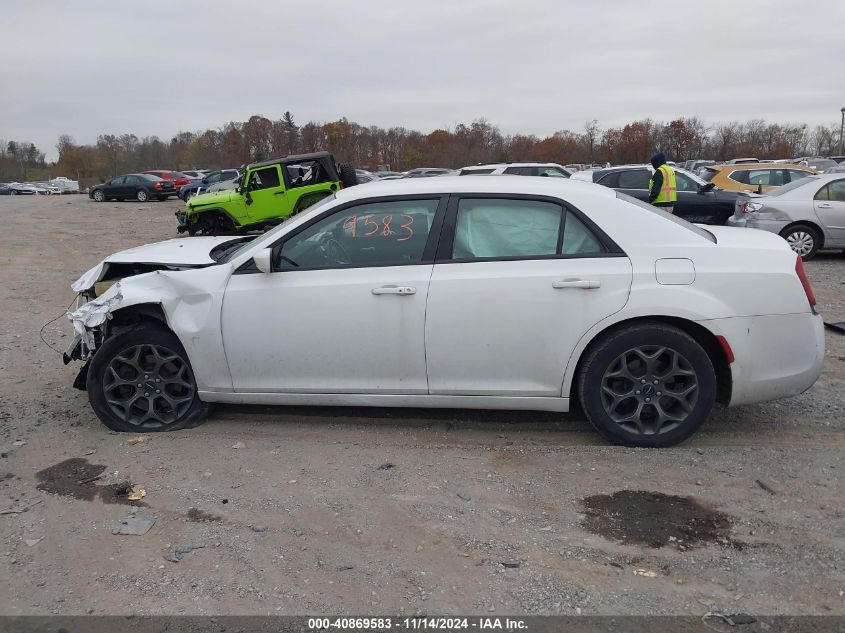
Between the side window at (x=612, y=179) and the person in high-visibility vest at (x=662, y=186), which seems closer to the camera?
the person in high-visibility vest at (x=662, y=186)

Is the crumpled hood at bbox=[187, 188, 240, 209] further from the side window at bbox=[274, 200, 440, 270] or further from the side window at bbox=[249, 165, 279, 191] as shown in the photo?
the side window at bbox=[274, 200, 440, 270]

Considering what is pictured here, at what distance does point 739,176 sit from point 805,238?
18.0 ft

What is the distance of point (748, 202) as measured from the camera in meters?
11.4

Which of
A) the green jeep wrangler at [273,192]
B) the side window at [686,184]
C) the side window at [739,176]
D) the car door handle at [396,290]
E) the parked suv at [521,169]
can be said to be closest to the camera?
the car door handle at [396,290]

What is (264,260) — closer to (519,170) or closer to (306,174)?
(306,174)

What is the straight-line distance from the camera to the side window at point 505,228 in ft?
13.3

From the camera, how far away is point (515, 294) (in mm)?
3916

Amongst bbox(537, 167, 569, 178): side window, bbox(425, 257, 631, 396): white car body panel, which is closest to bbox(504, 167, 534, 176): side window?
bbox(537, 167, 569, 178): side window

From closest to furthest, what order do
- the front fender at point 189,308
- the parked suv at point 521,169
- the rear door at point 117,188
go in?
the front fender at point 189,308
the parked suv at point 521,169
the rear door at point 117,188

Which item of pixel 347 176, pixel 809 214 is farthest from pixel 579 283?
pixel 347 176

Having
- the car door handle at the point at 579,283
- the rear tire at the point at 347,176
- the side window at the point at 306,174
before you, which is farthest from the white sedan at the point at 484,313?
the rear tire at the point at 347,176

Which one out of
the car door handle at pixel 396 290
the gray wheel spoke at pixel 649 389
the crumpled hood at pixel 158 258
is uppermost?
the crumpled hood at pixel 158 258

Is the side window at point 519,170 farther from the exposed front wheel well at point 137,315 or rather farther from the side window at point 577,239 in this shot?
the exposed front wheel well at point 137,315

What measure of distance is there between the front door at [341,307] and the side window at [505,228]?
0.66 feet
